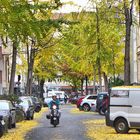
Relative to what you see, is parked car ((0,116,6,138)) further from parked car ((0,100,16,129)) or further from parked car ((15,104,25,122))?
parked car ((15,104,25,122))

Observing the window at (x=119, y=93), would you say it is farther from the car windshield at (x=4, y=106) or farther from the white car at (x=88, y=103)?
the white car at (x=88, y=103)

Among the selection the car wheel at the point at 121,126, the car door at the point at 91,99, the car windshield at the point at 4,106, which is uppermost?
the car door at the point at 91,99

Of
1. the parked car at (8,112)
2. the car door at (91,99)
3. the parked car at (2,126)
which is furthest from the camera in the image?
the car door at (91,99)

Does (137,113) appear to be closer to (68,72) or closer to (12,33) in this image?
(12,33)

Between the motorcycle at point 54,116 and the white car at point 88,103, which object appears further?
the white car at point 88,103

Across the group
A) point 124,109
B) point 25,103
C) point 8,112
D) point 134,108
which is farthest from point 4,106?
point 25,103

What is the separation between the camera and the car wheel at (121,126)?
2717 centimetres

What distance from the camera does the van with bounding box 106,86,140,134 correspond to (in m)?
26.6

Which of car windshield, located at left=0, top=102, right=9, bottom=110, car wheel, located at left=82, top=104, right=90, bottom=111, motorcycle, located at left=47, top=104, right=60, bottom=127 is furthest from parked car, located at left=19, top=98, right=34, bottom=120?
car wheel, located at left=82, top=104, right=90, bottom=111

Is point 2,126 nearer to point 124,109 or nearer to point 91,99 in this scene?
point 124,109

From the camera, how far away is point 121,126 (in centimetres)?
2736

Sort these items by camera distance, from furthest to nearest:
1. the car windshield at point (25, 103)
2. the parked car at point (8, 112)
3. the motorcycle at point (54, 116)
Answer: the car windshield at point (25, 103) → the motorcycle at point (54, 116) → the parked car at point (8, 112)

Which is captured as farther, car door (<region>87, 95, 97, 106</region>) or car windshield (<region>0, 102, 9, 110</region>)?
car door (<region>87, 95, 97, 106</region>)

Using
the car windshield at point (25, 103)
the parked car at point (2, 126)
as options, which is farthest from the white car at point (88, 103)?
the parked car at point (2, 126)
